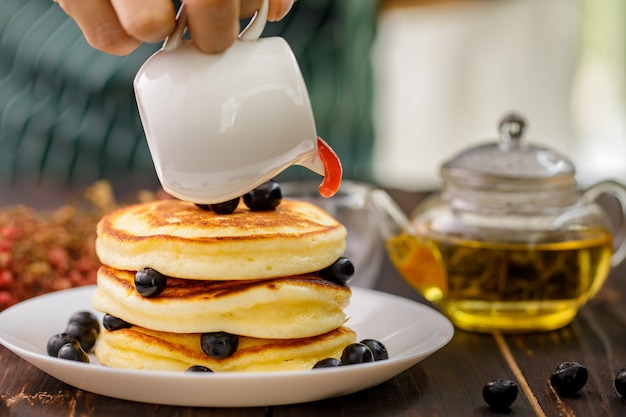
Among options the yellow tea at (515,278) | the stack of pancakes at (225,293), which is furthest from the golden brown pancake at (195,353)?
the yellow tea at (515,278)

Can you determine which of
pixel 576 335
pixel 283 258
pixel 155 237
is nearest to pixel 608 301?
pixel 576 335

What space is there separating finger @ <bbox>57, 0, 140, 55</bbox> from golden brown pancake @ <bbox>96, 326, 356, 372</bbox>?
1.35 feet

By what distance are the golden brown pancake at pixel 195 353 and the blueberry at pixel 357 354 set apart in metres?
0.04

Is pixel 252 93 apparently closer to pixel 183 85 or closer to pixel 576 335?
pixel 183 85

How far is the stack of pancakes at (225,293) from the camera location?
1.23 metres

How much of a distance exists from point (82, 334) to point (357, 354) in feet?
1.53

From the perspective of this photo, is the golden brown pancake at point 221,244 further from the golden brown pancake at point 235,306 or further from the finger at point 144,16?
the finger at point 144,16

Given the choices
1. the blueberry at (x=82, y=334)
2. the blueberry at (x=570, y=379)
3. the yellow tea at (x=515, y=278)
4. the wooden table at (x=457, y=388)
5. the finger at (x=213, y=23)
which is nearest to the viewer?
the finger at (x=213, y=23)

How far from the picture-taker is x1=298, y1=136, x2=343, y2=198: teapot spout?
126cm

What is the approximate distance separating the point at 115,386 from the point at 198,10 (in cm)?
49

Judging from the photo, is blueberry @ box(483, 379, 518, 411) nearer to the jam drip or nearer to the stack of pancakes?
the stack of pancakes

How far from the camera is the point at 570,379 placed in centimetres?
130

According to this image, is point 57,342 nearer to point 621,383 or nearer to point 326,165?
point 326,165

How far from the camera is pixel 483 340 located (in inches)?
63.9
